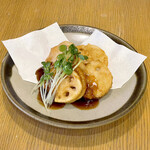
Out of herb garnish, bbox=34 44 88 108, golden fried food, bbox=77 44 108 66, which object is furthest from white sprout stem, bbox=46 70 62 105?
golden fried food, bbox=77 44 108 66

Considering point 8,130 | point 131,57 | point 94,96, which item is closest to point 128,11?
point 131,57

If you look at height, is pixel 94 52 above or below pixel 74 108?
above

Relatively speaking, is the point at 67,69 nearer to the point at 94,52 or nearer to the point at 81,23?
the point at 94,52

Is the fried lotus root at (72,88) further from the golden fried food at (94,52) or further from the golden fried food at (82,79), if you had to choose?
the golden fried food at (94,52)

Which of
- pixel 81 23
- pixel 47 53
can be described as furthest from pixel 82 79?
pixel 81 23

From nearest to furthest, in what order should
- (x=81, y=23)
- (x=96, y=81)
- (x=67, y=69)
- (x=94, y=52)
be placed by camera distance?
(x=67, y=69) → (x=96, y=81) → (x=94, y=52) → (x=81, y=23)

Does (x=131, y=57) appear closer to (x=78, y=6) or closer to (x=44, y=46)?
(x=44, y=46)
